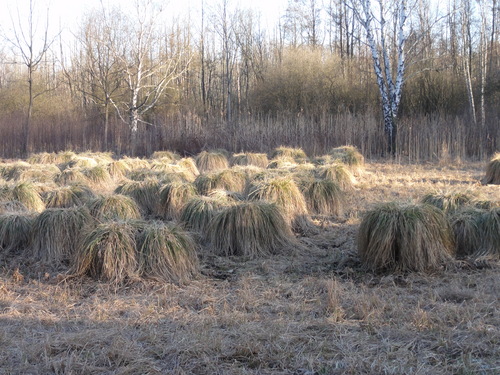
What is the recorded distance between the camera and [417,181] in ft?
34.1

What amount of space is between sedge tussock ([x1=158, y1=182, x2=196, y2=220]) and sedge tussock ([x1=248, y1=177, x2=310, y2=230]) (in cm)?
98

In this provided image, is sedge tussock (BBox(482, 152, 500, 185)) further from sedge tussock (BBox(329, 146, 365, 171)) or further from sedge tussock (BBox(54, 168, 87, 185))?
sedge tussock (BBox(54, 168, 87, 185))

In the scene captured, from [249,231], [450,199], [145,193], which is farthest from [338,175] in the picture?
[249,231]

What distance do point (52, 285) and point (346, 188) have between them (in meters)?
5.85

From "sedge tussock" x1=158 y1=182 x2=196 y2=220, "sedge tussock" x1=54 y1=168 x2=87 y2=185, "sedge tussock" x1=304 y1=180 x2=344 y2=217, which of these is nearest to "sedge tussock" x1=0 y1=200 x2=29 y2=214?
"sedge tussock" x1=158 y1=182 x2=196 y2=220

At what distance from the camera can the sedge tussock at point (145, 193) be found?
7.94 meters

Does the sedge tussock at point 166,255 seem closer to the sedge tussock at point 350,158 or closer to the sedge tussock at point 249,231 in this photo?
the sedge tussock at point 249,231

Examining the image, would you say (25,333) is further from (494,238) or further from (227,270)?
(494,238)

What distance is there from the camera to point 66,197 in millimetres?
7523

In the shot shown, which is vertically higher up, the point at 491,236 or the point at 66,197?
the point at 66,197

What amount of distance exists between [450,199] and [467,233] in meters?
0.95

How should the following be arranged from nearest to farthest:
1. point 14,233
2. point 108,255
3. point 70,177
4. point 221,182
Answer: point 108,255, point 14,233, point 221,182, point 70,177

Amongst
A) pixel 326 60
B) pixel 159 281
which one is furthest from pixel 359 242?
pixel 326 60

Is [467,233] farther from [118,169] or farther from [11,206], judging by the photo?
[118,169]
